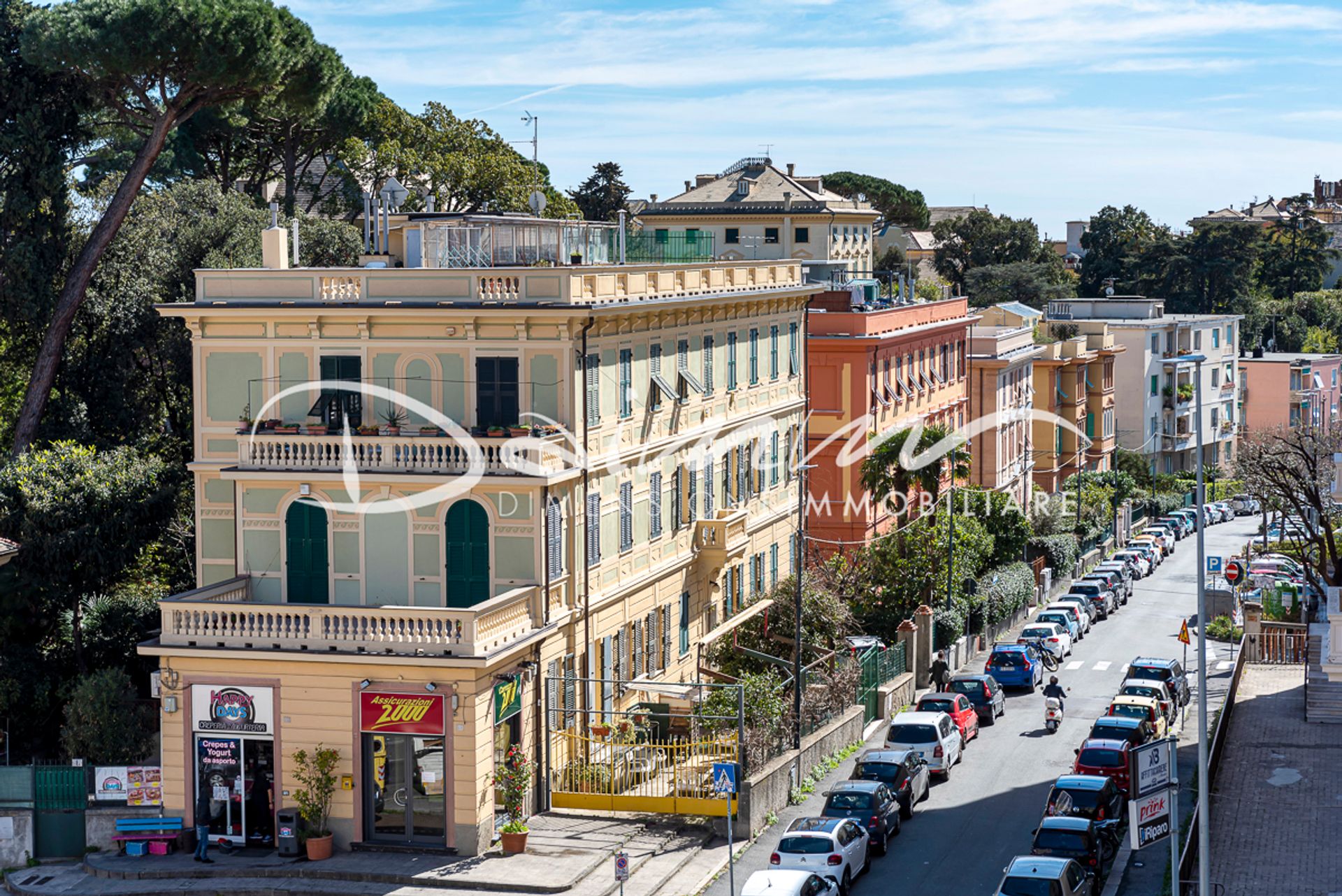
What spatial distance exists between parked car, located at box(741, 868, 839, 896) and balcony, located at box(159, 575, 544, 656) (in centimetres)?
697

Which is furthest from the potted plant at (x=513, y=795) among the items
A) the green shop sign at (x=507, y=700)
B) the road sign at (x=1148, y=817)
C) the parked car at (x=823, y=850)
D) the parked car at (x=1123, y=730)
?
the parked car at (x=1123, y=730)

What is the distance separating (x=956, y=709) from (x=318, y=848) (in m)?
18.3

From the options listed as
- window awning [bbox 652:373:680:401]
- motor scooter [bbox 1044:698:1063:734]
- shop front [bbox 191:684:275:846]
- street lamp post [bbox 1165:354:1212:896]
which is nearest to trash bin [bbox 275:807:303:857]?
shop front [bbox 191:684:275:846]

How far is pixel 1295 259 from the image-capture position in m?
155

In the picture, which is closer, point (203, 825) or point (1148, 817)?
point (1148, 817)

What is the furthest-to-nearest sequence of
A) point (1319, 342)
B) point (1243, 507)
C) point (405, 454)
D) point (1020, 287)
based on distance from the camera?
point (1020, 287) → point (1319, 342) → point (1243, 507) → point (405, 454)

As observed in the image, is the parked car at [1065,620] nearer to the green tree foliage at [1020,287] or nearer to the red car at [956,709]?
the red car at [956,709]

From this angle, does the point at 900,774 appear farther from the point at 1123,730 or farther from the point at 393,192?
the point at 393,192

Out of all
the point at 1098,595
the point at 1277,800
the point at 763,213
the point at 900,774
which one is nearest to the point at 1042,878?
the point at 900,774

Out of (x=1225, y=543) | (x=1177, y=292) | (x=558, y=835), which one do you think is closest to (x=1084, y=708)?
(x=558, y=835)

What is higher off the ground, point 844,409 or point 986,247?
point 986,247

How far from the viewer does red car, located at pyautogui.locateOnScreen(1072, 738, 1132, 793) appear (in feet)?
123

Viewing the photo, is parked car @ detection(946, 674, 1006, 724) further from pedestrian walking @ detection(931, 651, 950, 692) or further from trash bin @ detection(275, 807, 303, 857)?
trash bin @ detection(275, 807, 303, 857)

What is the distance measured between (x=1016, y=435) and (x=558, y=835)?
5202 cm
